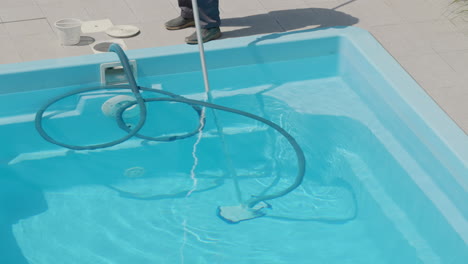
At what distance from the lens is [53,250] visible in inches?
129

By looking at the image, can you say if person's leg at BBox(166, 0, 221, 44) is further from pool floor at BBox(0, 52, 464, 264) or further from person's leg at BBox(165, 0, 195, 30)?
pool floor at BBox(0, 52, 464, 264)

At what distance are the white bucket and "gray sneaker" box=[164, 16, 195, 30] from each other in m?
0.55

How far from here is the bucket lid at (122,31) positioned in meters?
4.39

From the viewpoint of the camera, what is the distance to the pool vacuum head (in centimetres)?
346

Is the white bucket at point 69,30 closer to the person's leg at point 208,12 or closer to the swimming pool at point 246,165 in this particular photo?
the swimming pool at point 246,165

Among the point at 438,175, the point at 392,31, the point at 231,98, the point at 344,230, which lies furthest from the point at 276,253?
the point at 392,31

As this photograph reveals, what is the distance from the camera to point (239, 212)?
11.5ft

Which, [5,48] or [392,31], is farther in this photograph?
[392,31]

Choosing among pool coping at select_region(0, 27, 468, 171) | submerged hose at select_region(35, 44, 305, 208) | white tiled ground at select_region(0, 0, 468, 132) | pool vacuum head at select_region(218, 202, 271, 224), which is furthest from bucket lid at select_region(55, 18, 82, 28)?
pool vacuum head at select_region(218, 202, 271, 224)

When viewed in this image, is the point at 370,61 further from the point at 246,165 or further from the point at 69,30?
the point at 69,30

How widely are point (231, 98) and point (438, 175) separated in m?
1.26

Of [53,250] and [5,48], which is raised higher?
[5,48]

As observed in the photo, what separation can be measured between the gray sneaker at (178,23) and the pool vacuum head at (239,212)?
1440 millimetres

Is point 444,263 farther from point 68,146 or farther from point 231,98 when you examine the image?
point 68,146
